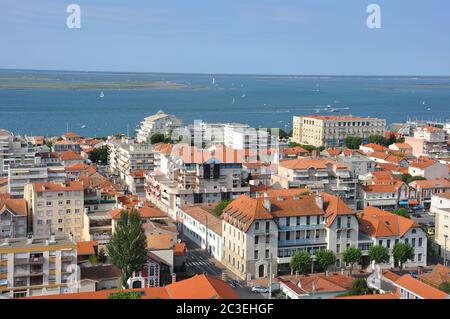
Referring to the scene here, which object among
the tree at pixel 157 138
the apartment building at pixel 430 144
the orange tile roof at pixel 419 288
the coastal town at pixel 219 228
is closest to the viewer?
the orange tile roof at pixel 419 288

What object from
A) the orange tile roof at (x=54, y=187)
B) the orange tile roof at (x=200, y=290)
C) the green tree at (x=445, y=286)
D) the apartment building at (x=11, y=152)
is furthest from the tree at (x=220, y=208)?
the apartment building at (x=11, y=152)

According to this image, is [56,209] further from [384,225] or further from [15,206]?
[384,225]

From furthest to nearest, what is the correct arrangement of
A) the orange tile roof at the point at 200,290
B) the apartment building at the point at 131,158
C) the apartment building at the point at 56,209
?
the apartment building at the point at 131,158 < the apartment building at the point at 56,209 < the orange tile roof at the point at 200,290

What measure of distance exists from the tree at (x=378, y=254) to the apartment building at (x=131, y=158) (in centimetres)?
1301

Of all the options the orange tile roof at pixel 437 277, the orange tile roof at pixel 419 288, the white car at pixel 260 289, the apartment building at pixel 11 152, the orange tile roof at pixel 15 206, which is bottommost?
the white car at pixel 260 289

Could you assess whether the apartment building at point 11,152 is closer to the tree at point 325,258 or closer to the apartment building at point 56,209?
the apartment building at point 56,209

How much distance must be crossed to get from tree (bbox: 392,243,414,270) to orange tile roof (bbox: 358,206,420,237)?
445mm

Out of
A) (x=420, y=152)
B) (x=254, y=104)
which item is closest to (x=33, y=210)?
(x=420, y=152)

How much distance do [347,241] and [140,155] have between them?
1307 cm

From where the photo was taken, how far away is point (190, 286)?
9.09 m

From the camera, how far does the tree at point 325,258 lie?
13.5 meters

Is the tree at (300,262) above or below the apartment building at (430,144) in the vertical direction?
below

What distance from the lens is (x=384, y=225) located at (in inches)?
583

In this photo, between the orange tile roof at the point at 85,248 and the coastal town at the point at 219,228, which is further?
the orange tile roof at the point at 85,248
